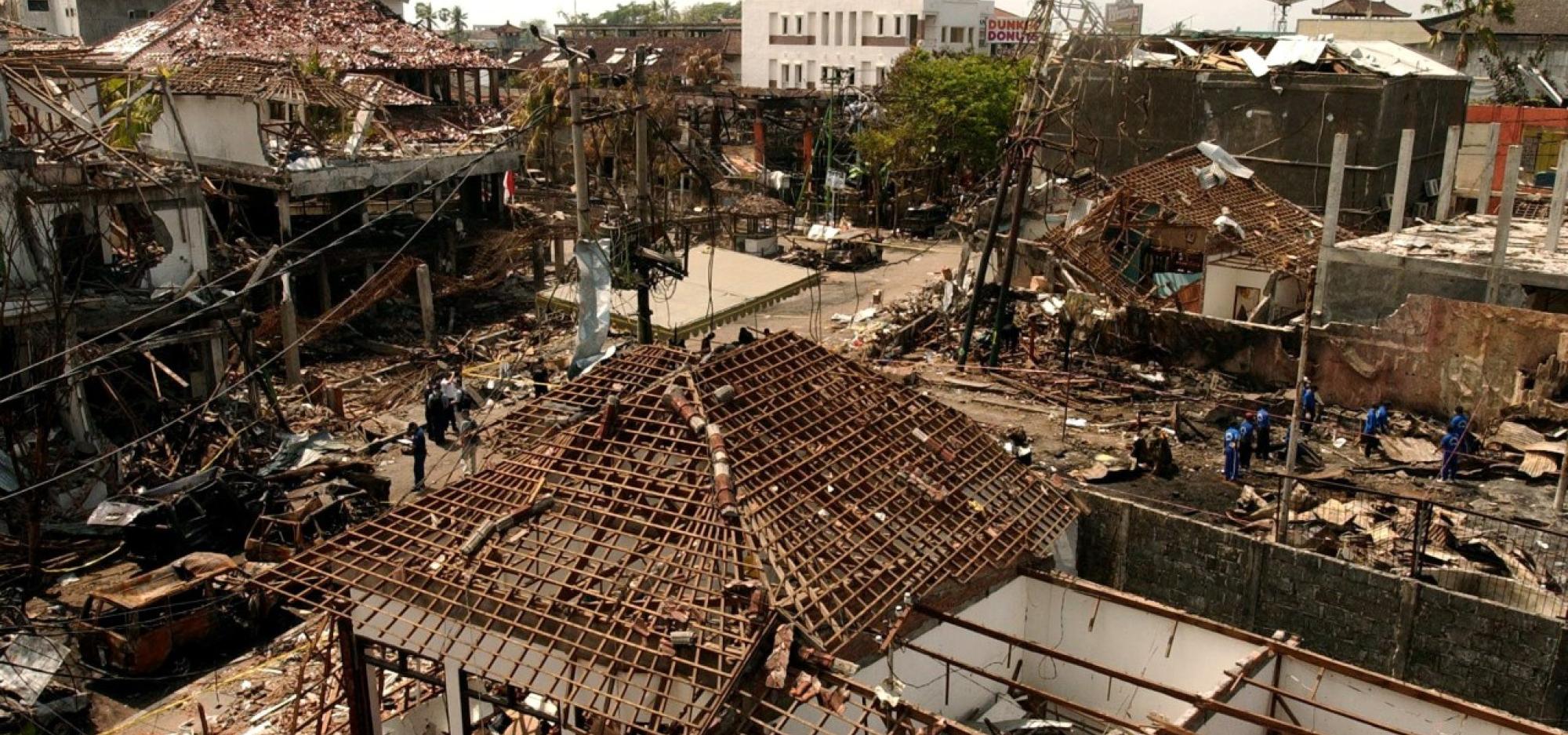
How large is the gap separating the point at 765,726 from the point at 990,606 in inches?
150

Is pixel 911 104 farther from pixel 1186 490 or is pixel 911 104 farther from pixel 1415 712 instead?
pixel 1415 712

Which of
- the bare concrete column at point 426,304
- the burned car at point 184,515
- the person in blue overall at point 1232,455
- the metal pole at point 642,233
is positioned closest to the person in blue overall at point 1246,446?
the person in blue overall at point 1232,455

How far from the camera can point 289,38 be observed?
115ft

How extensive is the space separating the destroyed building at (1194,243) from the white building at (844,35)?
2967 cm

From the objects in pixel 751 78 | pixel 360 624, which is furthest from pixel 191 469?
pixel 751 78

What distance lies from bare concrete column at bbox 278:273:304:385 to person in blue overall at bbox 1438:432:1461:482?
19334mm

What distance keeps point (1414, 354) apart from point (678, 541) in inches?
588

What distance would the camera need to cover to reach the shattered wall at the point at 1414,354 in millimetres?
18047

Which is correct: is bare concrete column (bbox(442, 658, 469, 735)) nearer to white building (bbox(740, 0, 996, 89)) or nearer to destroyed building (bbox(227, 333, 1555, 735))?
destroyed building (bbox(227, 333, 1555, 735))

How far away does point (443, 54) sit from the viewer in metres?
35.3

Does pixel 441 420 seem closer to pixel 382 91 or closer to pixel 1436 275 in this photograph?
pixel 382 91

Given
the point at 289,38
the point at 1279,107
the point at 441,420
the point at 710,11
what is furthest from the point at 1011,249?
the point at 710,11

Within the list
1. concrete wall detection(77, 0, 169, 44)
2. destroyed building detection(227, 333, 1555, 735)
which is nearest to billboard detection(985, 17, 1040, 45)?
concrete wall detection(77, 0, 169, 44)

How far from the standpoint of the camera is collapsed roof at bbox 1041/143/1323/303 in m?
24.0
